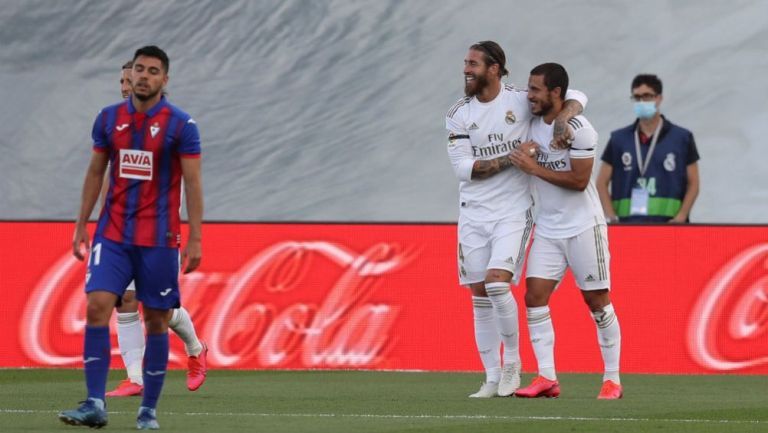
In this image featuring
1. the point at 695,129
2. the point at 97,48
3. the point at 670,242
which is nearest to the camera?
the point at 670,242

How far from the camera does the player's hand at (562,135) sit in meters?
10.0

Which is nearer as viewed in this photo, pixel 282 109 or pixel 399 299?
pixel 399 299

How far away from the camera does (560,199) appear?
10.3 meters

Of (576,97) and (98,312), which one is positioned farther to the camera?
(576,97)

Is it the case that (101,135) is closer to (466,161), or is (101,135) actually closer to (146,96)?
(146,96)

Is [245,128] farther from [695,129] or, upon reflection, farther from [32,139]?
[695,129]

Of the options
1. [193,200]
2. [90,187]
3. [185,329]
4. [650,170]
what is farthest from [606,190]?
[90,187]

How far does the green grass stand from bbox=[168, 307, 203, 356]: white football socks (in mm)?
281

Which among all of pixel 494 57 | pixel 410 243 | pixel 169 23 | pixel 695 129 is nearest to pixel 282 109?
pixel 169 23

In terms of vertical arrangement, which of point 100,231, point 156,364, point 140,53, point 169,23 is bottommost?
point 156,364

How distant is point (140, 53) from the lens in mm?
7906

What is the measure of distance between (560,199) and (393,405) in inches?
63.5

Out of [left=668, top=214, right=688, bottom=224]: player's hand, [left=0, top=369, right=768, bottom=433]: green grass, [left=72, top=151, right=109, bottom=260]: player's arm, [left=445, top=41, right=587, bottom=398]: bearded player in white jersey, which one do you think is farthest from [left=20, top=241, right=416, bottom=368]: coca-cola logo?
[left=72, top=151, right=109, bottom=260]: player's arm

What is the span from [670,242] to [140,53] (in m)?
6.32
